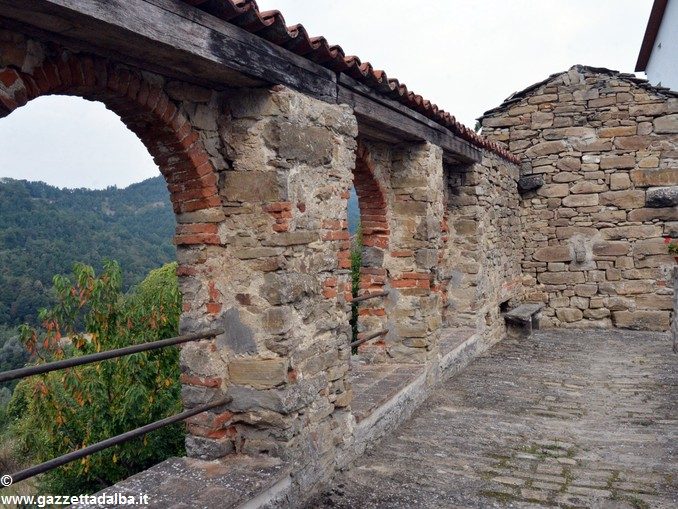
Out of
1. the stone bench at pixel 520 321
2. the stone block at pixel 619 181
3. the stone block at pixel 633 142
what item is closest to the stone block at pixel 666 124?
the stone block at pixel 633 142

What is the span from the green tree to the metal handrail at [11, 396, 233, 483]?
331 cm

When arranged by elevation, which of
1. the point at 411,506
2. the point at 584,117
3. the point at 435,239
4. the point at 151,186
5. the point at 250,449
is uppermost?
the point at 151,186

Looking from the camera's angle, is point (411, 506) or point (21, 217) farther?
point (21, 217)

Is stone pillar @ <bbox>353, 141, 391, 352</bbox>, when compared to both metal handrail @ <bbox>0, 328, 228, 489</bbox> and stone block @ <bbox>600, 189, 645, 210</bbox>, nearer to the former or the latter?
metal handrail @ <bbox>0, 328, 228, 489</bbox>

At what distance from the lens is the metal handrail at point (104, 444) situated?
89.4 inches

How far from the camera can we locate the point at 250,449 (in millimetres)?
3367

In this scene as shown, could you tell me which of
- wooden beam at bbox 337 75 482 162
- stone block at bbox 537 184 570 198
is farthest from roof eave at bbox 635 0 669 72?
wooden beam at bbox 337 75 482 162

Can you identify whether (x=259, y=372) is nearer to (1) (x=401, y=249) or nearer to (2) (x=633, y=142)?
(1) (x=401, y=249)

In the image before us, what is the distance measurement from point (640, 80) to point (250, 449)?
816cm

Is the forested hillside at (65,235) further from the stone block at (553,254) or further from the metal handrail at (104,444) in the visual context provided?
the metal handrail at (104,444)

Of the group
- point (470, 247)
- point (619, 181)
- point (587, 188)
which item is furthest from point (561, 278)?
point (470, 247)

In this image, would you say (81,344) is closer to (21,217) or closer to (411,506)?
(411,506)

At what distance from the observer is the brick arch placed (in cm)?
243

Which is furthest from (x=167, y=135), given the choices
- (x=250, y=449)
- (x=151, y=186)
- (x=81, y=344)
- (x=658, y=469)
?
(x=151, y=186)
